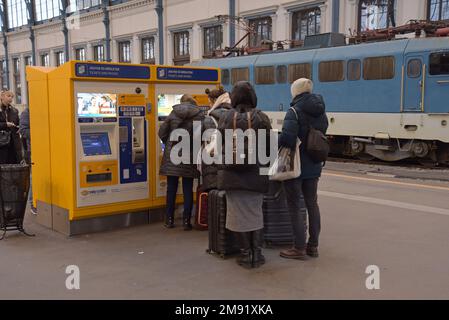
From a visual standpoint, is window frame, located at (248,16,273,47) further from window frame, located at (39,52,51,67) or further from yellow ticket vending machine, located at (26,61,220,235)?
window frame, located at (39,52,51,67)

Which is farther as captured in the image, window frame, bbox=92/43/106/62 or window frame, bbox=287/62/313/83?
window frame, bbox=92/43/106/62

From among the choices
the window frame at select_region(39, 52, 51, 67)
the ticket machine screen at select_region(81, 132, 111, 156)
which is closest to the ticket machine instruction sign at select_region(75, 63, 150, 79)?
the ticket machine screen at select_region(81, 132, 111, 156)

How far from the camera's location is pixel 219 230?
5145 mm

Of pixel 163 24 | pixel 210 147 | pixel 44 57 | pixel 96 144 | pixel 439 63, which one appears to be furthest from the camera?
pixel 44 57

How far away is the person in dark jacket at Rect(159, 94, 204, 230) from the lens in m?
6.14

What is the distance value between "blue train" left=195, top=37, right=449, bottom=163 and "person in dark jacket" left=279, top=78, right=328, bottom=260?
27.4 ft

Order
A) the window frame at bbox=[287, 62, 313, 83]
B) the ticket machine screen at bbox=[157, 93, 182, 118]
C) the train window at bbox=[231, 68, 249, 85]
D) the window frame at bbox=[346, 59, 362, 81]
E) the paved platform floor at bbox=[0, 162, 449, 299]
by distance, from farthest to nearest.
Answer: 1. the train window at bbox=[231, 68, 249, 85]
2. the window frame at bbox=[287, 62, 313, 83]
3. the window frame at bbox=[346, 59, 362, 81]
4. the ticket machine screen at bbox=[157, 93, 182, 118]
5. the paved platform floor at bbox=[0, 162, 449, 299]

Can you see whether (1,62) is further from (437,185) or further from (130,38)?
(437,185)

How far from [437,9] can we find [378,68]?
215 inches

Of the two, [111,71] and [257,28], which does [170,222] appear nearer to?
[111,71]

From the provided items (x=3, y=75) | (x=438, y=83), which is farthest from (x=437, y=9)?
(x=3, y=75)

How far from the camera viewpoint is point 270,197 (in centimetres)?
542

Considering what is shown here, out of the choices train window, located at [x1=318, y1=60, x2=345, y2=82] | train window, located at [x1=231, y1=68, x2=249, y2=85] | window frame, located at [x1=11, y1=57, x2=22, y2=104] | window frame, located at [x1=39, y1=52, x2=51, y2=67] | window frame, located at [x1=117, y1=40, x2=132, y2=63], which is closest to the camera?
A: train window, located at [x1=318, y1=60, x2=345, y2=82]
